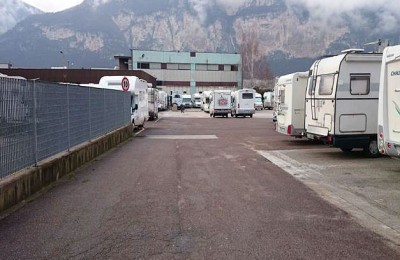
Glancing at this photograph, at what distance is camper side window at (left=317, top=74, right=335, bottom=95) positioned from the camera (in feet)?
46.9

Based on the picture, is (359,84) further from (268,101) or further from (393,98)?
(268,101)

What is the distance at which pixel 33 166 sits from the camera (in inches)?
353

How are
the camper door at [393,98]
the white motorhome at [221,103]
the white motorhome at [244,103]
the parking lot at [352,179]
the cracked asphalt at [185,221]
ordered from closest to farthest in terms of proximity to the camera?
the cracked asphalt at [185,221] → the parking lot at [352,179] → the camper door at [393,98] → the white motorhome at [244,103] → the white motorhome at [221,103]

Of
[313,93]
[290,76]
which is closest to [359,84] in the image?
[313,93]

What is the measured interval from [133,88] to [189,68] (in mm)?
81021

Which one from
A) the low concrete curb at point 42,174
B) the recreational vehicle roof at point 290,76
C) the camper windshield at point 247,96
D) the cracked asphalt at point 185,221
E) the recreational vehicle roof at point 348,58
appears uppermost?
the recreational vehicle roof at point 348,58

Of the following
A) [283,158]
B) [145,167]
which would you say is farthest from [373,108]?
[145,167]

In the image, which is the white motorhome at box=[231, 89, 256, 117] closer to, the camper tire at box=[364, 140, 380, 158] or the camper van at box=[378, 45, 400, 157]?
the camper tire at box=[364, 140, 380, 158]

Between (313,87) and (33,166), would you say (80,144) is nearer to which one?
(33,166)

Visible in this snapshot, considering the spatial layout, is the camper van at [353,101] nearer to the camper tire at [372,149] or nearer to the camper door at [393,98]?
the camper tire at [372,149]

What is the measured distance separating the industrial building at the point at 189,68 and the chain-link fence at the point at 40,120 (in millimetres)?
90474

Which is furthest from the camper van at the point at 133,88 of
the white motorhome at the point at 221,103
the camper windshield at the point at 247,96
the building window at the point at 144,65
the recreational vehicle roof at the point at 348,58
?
the building window at the point at 144,65

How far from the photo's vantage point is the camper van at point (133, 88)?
25.6 m

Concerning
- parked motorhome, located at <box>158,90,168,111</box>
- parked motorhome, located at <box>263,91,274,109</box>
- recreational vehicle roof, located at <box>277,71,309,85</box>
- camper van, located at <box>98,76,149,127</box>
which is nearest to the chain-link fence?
recreational vehicle roof, located at <box>277,71,309,85</box>
